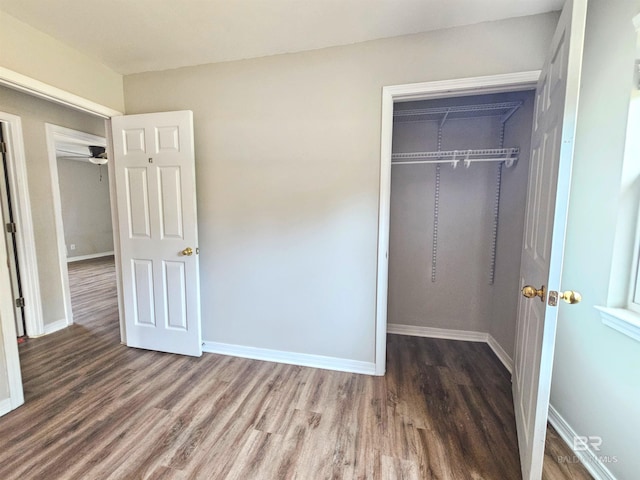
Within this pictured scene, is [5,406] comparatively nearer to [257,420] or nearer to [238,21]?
[257,420]

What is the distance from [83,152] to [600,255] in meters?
7.37

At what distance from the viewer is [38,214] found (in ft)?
9.47

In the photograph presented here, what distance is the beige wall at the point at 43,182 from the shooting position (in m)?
2.71

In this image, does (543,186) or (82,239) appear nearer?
(543,186)

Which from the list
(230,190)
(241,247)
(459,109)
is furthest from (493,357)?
(230,190)

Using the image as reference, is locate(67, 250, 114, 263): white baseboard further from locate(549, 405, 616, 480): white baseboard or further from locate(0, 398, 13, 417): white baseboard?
locate(549, 405, 616, 480): white baseboard

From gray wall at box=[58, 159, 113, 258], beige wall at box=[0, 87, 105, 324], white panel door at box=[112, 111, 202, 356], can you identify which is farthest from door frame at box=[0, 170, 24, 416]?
gray wall at box=[58, 159, 113, 258]

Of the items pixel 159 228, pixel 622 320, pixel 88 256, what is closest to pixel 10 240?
pixel 159 228

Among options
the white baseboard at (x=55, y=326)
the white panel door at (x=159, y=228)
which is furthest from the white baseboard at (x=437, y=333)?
the white baseboard at (x=55, y=326)

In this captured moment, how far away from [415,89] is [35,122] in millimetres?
3635

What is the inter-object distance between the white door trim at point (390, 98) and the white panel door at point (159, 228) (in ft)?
4.98

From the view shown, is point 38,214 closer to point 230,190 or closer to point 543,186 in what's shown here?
point 230,190

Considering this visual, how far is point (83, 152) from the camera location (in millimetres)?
5305

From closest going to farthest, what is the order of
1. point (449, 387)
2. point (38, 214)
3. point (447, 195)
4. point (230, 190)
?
point (449, 387) < point (230, 190) < point (447, 195) < point (38, 214)
